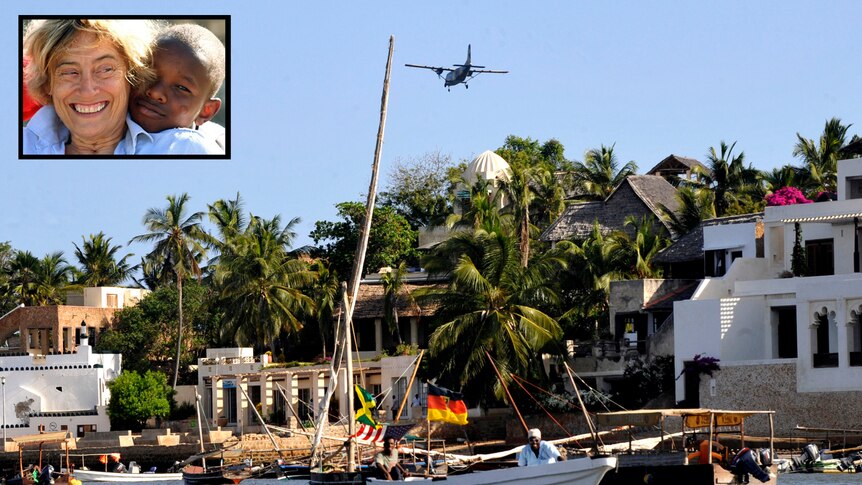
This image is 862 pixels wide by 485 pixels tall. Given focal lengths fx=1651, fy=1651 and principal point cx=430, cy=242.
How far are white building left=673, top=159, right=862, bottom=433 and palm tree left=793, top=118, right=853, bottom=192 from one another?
1189 centimetres

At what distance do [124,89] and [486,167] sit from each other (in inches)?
2176

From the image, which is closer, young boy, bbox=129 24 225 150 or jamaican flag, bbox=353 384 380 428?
young boy, bbox=129 24 225 150

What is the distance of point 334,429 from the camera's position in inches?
2537

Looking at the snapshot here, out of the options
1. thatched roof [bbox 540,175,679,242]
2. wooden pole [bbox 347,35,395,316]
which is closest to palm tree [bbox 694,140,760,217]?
thatched roof [bbox 540,175,679,242]

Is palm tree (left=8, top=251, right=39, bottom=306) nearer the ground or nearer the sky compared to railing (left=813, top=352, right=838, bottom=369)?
nearer the sky

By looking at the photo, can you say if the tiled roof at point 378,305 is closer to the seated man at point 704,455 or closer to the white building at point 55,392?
the white building at point 55,392

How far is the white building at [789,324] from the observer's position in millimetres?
50750

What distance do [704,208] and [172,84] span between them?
39.0m

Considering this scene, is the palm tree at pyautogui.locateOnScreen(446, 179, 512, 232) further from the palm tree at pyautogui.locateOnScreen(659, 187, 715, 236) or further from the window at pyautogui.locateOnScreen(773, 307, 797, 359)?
the window at pyautogui.locateOnScreen(773, 307, 797, 359)

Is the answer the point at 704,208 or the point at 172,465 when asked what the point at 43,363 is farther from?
the point at 704,208

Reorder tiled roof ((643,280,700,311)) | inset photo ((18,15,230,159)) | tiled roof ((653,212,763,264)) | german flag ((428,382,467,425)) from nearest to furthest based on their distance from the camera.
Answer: inset photo ((18,15,230,159)), german flag ((428,382,467,425)), tiled roof ((643,280,700,311)), tiled roof ((653,212,763,264))

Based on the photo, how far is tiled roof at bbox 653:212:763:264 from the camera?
201 feet

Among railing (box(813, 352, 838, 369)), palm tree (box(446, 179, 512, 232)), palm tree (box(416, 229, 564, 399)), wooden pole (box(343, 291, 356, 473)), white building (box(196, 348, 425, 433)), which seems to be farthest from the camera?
white building (box(196, 348, 425, 433))

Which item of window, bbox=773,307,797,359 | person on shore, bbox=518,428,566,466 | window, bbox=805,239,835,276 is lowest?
person on shore, bbox=518,428,566,466
